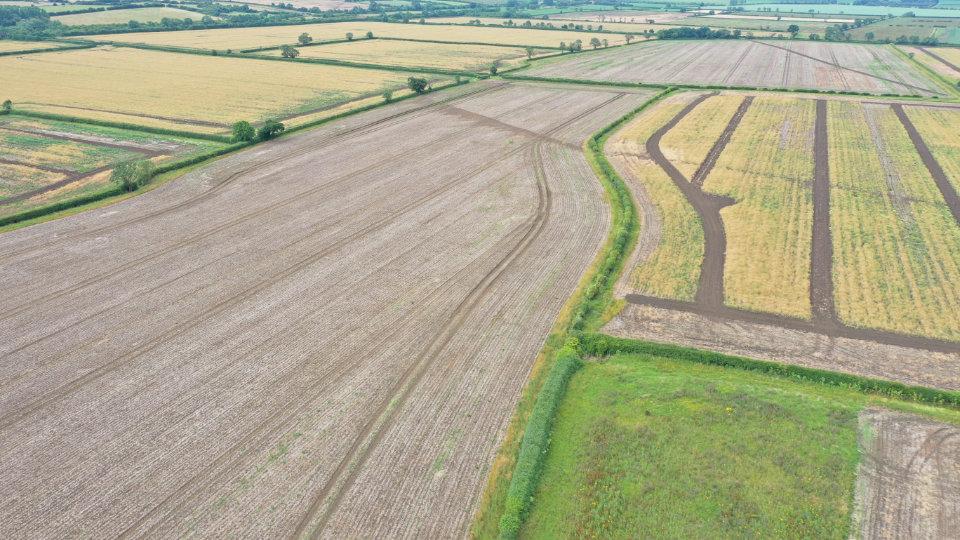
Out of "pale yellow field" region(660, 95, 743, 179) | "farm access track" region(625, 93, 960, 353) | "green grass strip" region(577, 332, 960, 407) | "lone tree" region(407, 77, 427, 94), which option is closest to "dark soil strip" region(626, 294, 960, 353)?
"farm access track" region(625, 93, 960, 353)

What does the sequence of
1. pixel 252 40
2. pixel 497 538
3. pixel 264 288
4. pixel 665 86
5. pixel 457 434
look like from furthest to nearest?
pixel 252 40 < pixel 665 86 < pixel 264 288 < pixel 457 434 < pixel 497 538

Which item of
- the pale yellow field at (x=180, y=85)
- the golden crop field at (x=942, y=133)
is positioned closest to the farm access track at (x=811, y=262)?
the golden crop field at (x=942, y=133)

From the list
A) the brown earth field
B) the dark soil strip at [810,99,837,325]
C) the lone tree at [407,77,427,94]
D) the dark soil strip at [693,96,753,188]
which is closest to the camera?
the brown earth field

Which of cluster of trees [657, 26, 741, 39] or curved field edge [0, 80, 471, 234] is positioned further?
cluster of trees [657, 26, 741, 39]

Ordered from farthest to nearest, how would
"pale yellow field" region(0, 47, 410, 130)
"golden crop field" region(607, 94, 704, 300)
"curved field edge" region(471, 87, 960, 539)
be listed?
"pale yellow field" region(0, 47, 410, 130) → "golden crop field" region(607, 94, 704, 300) → "curved field edge" region(471, 87, 960, 539)

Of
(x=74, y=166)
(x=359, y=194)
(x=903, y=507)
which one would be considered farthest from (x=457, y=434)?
(x=74, y=166)

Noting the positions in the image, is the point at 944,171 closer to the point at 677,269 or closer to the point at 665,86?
the point at 677,269

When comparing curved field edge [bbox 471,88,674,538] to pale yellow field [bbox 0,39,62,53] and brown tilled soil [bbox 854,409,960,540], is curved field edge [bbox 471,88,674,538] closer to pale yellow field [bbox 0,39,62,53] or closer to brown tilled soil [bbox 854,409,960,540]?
brown tilled soil [bbox 854,409,960,540]

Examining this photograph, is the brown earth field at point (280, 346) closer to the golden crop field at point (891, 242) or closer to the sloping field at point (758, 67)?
the golden crop field at point (891, 242)
